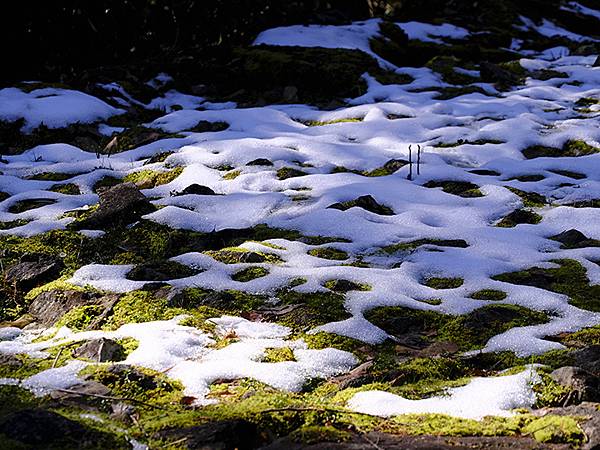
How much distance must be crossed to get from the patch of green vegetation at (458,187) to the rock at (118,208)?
2.48 m

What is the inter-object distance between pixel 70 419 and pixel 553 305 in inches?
103

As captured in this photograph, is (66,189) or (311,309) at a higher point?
(311,309)

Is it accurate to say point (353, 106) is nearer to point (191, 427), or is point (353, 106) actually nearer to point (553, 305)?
point (553, 305)

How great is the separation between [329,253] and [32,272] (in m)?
1.91

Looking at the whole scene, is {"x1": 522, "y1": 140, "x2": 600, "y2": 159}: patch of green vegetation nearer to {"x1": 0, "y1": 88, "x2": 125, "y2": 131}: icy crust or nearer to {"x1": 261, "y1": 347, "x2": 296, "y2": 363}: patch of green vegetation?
{"x1": 261, "y1": 347, "x2": 296, "y2": 363}: patch of green vegetation

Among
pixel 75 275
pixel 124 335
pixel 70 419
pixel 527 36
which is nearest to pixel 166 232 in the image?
pixel 75 275

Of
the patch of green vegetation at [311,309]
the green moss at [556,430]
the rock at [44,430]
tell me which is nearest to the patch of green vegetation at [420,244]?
the patch of green vegetation at [311,309]

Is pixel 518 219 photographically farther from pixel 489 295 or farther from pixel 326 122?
pixel 326 122

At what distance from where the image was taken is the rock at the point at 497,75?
977 centimetres

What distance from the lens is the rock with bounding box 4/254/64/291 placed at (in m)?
4.25

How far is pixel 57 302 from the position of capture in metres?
3.94

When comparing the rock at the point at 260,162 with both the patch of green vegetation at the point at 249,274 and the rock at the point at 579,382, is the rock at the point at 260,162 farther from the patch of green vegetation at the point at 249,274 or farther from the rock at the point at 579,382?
the rock at the point at 579,382

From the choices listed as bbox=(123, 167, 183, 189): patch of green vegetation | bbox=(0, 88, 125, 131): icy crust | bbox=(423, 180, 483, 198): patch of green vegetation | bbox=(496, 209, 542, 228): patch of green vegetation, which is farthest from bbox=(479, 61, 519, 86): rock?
bbox=(123, 167, 183, 189): patch of green vegetation

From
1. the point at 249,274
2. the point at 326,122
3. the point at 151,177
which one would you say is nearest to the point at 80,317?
the point at 249,274
